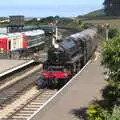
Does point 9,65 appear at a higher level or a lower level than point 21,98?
higher

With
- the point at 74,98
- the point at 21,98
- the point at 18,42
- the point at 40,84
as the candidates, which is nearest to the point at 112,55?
the point at 74,98

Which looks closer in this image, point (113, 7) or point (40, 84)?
point (40, 84)

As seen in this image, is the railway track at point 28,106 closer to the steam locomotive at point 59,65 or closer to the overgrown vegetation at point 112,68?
the steam locomotive at point 59,65

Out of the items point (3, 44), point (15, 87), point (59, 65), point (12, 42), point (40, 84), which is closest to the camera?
point (59, 65)

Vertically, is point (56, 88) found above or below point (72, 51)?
below

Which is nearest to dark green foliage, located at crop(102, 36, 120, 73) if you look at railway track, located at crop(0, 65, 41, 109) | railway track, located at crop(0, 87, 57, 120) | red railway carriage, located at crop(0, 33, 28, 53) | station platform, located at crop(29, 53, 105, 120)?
station platform, located at crop(29, 53, 105, 120)

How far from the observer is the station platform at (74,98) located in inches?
710

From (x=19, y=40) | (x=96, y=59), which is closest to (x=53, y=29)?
(x=19, y=40)

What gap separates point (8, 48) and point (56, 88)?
17343 mm

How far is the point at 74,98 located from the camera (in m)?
22.2

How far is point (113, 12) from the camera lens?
162 metres

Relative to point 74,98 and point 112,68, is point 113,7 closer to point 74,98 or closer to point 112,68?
point 74,98

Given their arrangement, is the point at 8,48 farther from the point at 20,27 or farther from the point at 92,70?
the point at 20,27

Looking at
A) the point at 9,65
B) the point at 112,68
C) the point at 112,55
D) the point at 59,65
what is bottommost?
the point at 9,65
